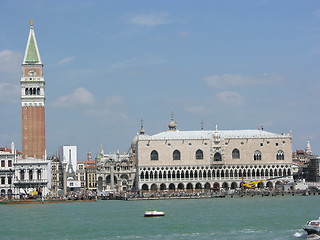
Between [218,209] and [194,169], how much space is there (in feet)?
134

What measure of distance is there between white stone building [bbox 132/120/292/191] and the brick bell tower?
1472 cm

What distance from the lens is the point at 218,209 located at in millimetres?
74938

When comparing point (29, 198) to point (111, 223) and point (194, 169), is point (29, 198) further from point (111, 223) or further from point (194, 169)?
point (111, 223)

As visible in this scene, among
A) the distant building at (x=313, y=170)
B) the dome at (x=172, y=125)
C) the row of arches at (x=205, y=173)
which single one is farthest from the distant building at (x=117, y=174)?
the distant building at (x=313, y=170)

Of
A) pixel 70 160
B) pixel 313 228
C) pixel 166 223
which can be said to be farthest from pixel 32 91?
pixel 313 228

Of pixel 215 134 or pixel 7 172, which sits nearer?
pixel 7 172

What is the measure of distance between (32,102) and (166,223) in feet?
196

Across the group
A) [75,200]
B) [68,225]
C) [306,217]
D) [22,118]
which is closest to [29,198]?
[75,200]

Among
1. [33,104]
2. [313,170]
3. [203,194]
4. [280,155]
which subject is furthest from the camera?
[313,170]

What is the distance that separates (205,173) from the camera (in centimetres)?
11606

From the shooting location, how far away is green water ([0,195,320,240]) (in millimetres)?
51812

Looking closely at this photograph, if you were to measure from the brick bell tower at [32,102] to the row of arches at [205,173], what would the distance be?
1590cm

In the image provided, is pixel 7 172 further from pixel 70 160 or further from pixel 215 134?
pixel 70 160

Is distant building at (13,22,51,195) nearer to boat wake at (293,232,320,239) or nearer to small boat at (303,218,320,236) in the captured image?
boat wake at (293,232,320,239)
